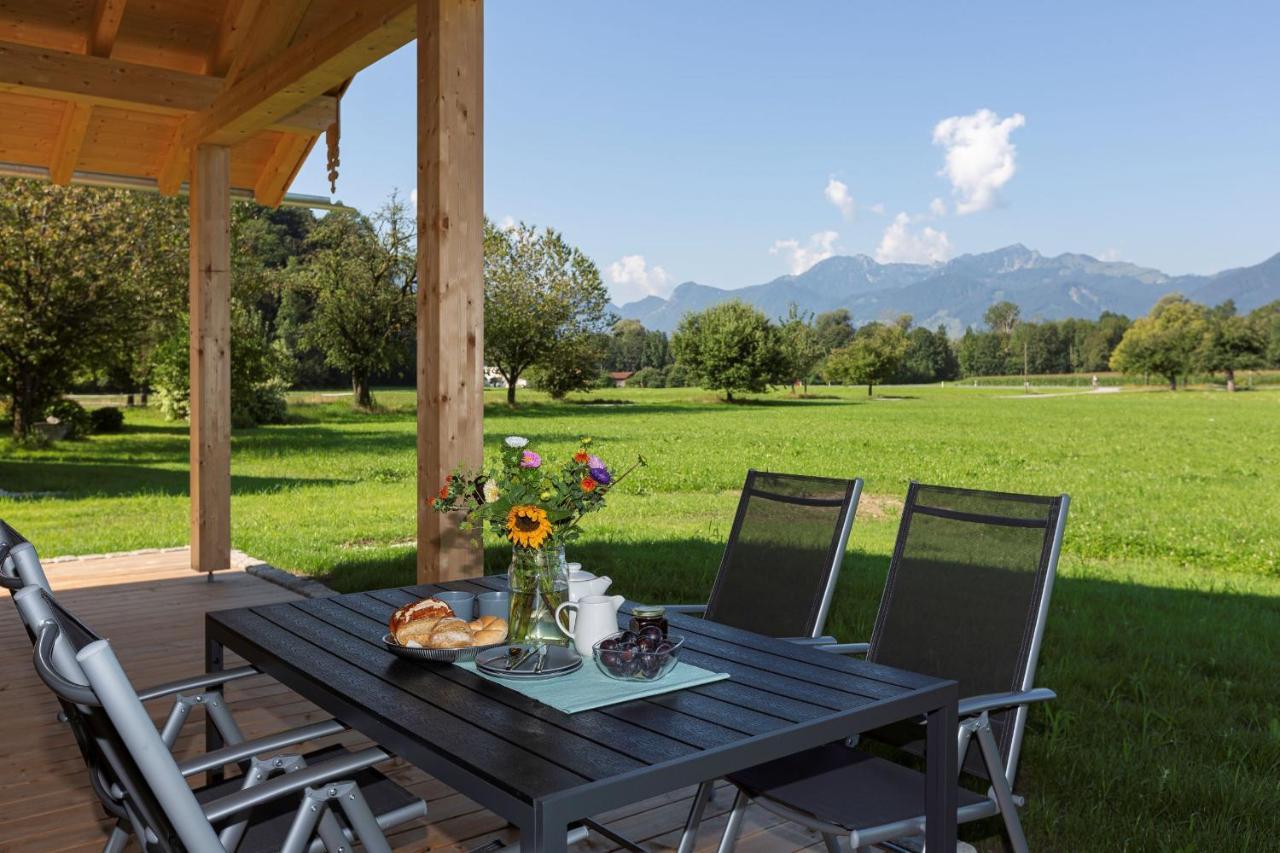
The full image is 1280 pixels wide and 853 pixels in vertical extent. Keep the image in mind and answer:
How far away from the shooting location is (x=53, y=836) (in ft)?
8.44

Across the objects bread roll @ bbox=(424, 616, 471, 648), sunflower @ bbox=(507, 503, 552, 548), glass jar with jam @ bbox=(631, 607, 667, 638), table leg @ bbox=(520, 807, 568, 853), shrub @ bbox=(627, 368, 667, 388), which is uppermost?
shrub @ bbox=(627, 368, 667, 388)

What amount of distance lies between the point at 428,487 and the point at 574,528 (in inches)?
66.8

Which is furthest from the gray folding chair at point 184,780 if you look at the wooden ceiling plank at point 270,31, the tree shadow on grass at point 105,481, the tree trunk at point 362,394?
the tree trunk at point 362,394

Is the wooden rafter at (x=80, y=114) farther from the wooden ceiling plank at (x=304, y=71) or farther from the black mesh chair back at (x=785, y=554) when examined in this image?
the black mesh chair back at (x=785, y=554)

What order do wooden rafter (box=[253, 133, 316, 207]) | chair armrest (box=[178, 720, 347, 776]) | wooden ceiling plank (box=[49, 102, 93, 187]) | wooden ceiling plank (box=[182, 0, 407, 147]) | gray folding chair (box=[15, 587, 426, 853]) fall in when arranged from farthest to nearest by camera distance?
wooden rafter (box=[253, 133, 316, 207])
wooden ceiling plank (box=[49, 102, 93, 187])
wooden ceiling plank (box=[182, 0, 407, 147])
chair armrest (box=[178, 720, 347, 776])
gray folding chair (box=[15, 587, 426, 853])

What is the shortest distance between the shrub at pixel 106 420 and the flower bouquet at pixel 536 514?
17.3 metres

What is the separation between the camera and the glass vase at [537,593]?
1945 millimetres

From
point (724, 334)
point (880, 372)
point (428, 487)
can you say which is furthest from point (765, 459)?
point (880, 372)

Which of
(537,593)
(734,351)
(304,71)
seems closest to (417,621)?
(537,593)

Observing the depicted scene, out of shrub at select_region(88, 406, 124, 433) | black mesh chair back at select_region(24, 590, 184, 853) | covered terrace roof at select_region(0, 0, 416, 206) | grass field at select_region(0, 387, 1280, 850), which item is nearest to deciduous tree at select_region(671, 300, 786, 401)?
grass field at select_region(0, 387, 1280, 850)

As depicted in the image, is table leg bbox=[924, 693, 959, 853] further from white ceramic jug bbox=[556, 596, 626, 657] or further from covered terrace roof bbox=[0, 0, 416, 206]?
covered terrace roof bbox=[0, 0, 416, 206]

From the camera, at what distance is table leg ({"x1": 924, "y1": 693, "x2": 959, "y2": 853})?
68.6 inches

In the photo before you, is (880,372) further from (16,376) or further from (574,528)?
(574,528)

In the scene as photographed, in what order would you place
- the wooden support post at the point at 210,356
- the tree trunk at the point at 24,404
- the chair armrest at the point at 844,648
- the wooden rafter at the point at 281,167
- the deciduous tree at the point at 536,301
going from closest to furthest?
→ the chair armrest at the point at 844,648, the wooden support post at the point at 210,356, the wooden rafter at the point at 281,167, the tree trunk at the point at 24,404, the deciduous tree at the point at 536,301
